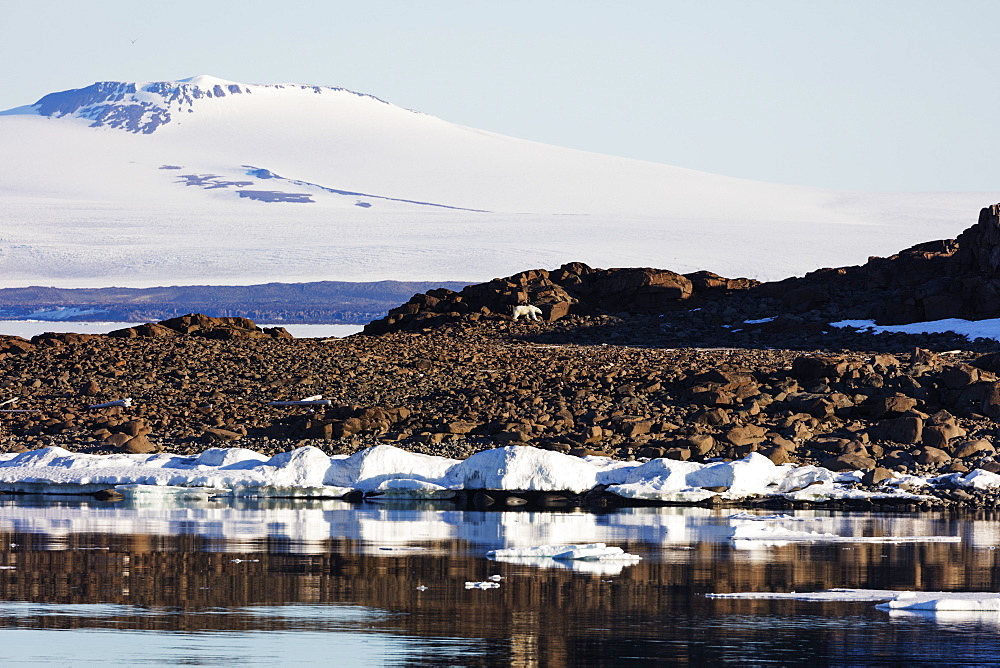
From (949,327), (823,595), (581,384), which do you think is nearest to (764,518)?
(823,595)

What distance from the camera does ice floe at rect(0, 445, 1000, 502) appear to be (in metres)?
21.5

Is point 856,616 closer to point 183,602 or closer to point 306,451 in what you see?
point 183,602

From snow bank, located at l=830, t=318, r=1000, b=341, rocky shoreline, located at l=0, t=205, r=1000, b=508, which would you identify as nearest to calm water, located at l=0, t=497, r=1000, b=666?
rocky shoreline, located at l=0, t=205, r=1000, b=508

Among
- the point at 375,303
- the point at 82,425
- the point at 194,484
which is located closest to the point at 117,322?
the point at 375,303

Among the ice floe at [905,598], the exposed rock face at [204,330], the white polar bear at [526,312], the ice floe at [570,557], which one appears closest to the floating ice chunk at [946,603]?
the ice floe at [905,598]

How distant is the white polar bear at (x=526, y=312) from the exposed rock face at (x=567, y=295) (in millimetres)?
507

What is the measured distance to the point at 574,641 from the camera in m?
10.5

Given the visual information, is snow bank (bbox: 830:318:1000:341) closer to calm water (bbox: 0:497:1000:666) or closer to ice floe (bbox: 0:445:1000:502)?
ice floe (bbox: 0:445:1000:502)

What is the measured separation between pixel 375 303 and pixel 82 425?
102660 mm

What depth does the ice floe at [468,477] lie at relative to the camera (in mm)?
21469

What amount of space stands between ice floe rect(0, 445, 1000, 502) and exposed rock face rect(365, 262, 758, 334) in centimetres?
2782

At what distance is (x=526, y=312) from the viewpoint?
165ft

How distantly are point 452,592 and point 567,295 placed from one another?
134 ft

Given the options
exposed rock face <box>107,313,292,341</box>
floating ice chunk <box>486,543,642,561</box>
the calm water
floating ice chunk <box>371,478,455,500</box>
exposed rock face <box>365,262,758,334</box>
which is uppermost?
exposed rock face <box>365,262,758,334</box>
